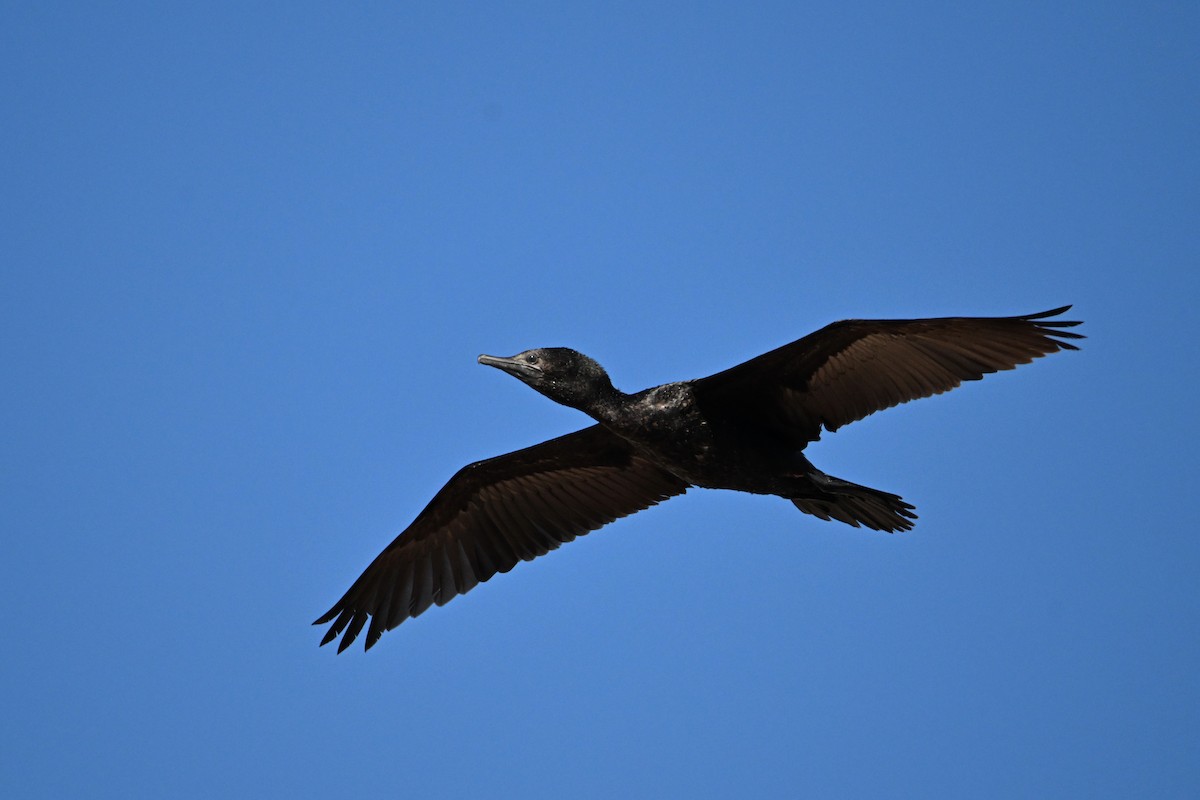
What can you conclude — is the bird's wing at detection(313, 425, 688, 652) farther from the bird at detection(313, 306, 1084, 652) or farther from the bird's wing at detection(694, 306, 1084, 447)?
the bird's wing at detection(694, 306, 1084, 447)

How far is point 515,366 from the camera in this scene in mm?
10094

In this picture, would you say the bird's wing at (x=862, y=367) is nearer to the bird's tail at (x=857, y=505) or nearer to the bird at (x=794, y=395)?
the bird at (x=794, y=395)

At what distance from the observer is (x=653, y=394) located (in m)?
10.1

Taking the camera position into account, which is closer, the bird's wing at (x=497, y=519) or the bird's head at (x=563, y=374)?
the bird's head at (x=563, y=374)

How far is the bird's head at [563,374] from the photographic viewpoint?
10016 millimetres

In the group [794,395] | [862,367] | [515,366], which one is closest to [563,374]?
[515,366]

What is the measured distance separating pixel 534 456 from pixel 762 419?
2192 mm

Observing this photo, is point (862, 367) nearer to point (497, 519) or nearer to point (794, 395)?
point (794, 395)

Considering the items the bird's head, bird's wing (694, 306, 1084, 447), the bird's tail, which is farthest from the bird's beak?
the bird's tail

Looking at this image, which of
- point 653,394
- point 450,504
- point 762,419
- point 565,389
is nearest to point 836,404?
point 762,419

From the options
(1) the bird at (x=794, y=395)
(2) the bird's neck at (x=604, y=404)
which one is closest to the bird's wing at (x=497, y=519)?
(1) the bird at (x=794, y=395)

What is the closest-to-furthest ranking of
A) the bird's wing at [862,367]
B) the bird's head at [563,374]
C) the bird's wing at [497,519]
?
1. the bird's wing at [862,367]
2. the bird's head at [563,374]
3. the bird's wing at [497,519]

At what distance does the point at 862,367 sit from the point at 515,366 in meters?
2.56

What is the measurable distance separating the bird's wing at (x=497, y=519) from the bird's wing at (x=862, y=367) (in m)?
1.45
